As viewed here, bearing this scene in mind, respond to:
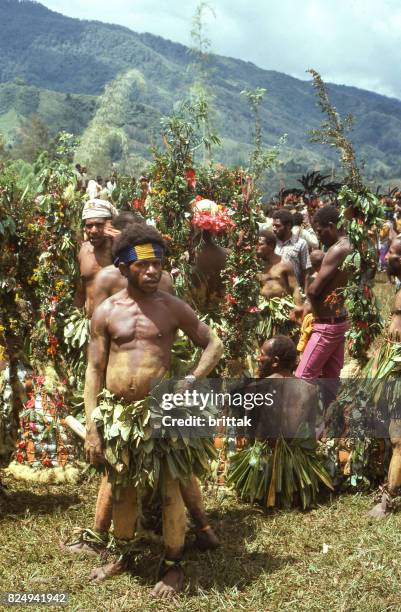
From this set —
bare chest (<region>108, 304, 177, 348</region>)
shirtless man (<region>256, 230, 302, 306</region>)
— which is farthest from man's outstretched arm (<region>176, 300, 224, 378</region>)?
shirtless man (<region>256, 230, 302, 306</region>)

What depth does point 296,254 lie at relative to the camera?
29.3 ft

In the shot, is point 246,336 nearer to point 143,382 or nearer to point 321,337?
point 321,337

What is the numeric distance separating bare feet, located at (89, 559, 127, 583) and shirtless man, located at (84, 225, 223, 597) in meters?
0.28

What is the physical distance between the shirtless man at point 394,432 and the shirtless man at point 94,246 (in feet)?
7.67

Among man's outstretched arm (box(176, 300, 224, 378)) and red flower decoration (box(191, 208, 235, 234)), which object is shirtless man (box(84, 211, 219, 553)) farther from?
red flower decoration (box(191, 208, 235, 234))

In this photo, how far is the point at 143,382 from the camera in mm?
4523

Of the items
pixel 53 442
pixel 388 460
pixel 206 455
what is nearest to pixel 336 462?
pixel 388 460

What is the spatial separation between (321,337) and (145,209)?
218 cm

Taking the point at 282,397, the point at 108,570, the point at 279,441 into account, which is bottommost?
the point at 108,570

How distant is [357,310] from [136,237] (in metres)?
2.41

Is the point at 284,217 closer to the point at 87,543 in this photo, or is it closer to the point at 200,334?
the point at 200,334

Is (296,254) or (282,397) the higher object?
(296,254)

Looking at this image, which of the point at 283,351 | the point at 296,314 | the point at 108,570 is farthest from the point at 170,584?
the point at 296,314

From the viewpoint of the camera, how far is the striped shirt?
8.90 meters
